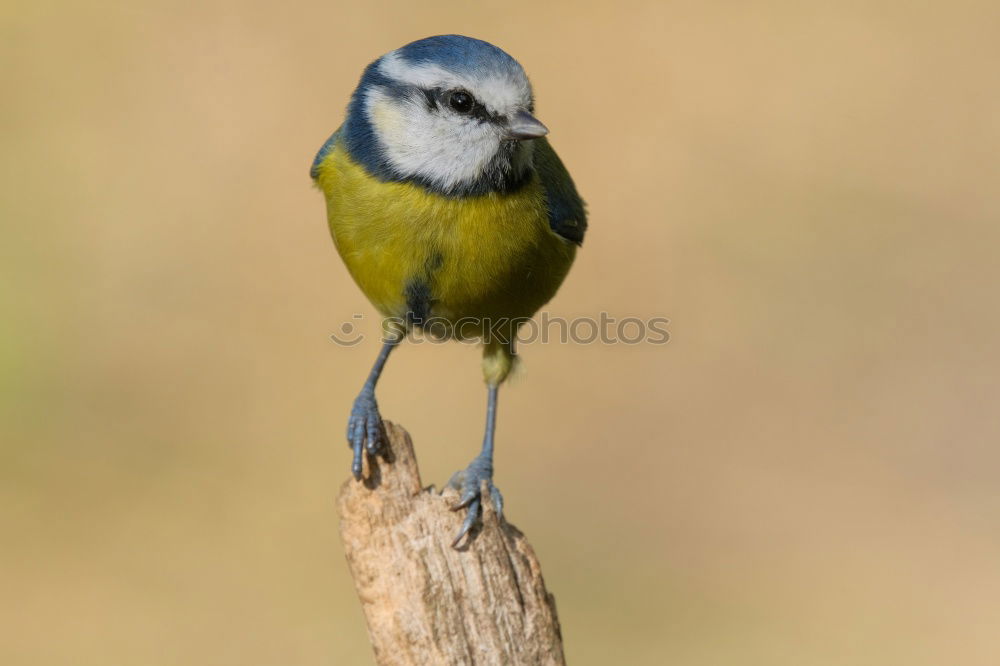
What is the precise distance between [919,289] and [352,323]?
378cm

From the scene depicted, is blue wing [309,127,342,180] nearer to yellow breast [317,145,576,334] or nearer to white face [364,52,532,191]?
yellow breast [317,145,576,334]

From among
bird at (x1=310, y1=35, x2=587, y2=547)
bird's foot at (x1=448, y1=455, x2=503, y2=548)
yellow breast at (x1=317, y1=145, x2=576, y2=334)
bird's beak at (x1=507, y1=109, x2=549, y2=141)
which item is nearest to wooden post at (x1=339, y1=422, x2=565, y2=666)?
bird's foot at (x1=448, y1=455, x2=503, y2=548)

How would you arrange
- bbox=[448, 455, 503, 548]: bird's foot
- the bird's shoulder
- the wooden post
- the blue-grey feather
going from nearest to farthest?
1. the wooden post
2. bbox=[448, 455, 503, 548]: bird's foot
3. the blue-grey feather
4. the bird's shoulder

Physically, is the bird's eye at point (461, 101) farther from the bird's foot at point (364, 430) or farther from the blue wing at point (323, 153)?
the bird's foot at point (364, 430)

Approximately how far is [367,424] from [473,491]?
1.47 ft

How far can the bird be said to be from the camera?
368 cm

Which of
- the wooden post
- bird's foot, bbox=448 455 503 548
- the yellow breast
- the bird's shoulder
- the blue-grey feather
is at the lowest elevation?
the wooden post

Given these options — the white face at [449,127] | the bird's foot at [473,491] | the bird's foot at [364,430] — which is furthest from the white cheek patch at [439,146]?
the bird's foot at [473,491]

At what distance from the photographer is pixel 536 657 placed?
324 cm

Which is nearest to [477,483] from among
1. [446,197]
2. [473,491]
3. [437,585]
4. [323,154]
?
[473,491]

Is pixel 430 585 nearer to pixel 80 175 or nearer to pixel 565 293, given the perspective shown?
pixel 565 293

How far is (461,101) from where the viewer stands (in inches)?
145

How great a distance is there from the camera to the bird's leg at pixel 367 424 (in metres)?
3.68

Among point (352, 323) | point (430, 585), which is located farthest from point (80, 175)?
point (430, 585)
